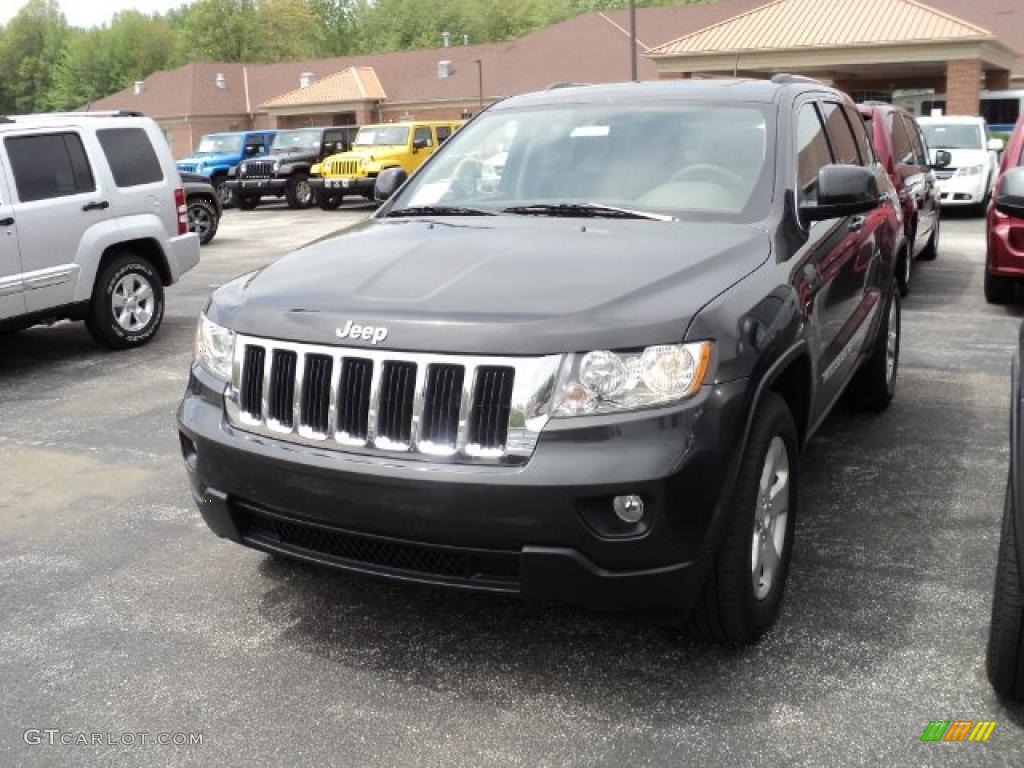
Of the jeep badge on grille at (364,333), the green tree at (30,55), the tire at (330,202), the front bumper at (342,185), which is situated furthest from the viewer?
the green tree at (30,55)

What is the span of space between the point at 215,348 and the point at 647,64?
41.3 metres

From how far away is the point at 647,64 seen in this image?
42594 mm

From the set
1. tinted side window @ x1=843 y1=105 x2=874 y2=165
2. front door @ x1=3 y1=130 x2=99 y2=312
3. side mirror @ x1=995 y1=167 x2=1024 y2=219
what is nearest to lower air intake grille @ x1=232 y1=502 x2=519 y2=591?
side mirror @ x1=995 y1=167 x2=1024 y2=219

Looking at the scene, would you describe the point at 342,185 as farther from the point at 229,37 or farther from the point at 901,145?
the point at 229,37

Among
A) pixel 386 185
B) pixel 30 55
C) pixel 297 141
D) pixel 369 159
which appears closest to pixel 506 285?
pixel 386 185

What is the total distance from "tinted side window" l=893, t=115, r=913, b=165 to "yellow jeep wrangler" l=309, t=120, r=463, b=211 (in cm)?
1529

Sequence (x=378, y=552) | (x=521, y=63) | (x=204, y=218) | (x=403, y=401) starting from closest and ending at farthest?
(x=403, y=401)
(x=378, y=552)
(x=204, y=218)
(x=521, y=63)

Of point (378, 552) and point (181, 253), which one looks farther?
point (181, 253)

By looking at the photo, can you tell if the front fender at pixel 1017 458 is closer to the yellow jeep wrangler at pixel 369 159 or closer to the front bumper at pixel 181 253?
the front bumper at pixel 181 253

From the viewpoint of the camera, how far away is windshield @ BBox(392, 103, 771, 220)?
4.23 meters

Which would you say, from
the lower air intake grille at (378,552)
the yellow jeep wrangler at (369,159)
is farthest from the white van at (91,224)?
the yellow jeep wrangler at (369,159)

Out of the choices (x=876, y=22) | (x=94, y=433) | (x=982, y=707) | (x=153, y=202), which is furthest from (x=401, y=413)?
(x=876, y=22)

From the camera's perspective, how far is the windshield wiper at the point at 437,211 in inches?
175

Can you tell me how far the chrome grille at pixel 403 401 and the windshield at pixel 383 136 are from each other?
76.0 ft
